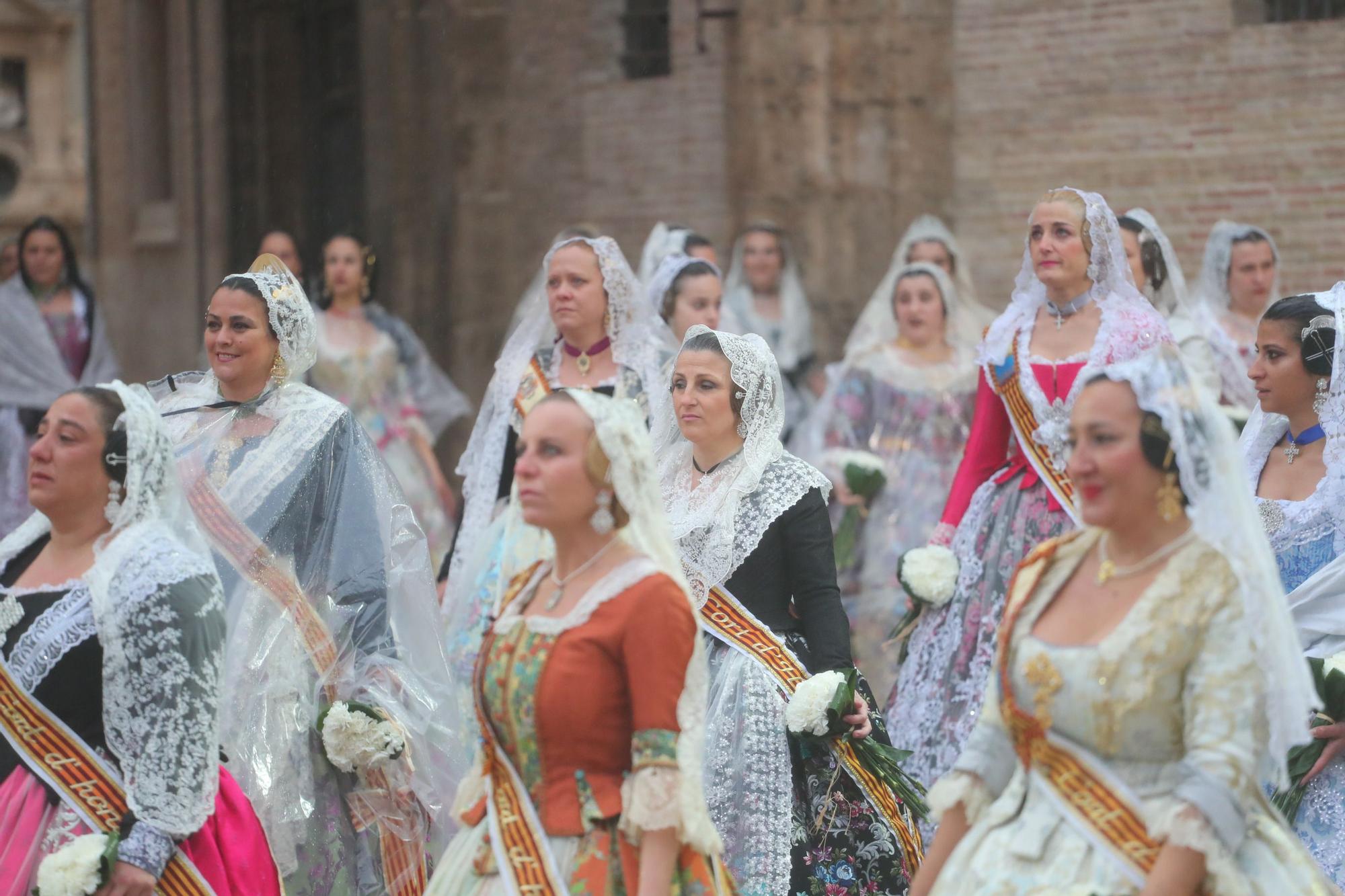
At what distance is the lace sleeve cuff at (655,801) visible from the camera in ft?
12.3

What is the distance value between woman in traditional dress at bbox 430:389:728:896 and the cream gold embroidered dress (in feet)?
1.97

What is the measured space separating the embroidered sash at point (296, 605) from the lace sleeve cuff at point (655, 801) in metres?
1.97

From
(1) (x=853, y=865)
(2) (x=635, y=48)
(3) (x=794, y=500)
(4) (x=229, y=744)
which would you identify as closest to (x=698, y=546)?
(3) (x=794, y=500)

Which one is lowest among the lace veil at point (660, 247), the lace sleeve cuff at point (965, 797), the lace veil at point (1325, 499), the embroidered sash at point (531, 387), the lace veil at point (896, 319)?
the lace sleeve cuff at point (965, 797)

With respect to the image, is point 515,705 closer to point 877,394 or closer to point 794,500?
point 794,500

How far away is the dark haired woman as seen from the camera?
36.4ft

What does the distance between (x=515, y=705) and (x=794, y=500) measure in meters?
1.79

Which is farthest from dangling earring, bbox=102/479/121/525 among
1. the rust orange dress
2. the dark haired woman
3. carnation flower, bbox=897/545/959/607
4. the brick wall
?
the brick wall

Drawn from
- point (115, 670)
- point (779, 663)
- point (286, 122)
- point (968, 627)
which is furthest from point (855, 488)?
point (286, 122)

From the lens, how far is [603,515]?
4023 mm

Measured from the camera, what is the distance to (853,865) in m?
5.38

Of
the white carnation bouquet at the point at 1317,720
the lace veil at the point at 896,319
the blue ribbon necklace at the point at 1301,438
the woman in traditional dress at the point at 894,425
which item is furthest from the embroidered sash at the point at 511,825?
the lace veil at the point at 896,319

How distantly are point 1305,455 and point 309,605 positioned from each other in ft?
9.49

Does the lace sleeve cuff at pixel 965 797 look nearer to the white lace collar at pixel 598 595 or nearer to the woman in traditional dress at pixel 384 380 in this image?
the white lace collar at pixel 598 595
